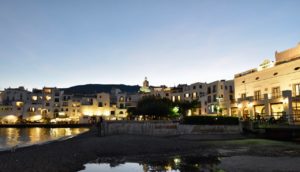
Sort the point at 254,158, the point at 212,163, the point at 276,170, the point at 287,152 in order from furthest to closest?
the point at 287,152
the point at 254,158
the point at 212,163
the point at 276,170

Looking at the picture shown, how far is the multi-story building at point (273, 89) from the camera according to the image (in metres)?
48.0

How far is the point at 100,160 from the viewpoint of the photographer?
25938mm

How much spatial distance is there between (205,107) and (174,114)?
20.4m

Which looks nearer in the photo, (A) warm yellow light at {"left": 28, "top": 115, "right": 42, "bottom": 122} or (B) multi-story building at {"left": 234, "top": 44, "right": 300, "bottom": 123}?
(B) multi-story building at {"left": 234, "top": 44, "right": 300, "bottom": 123}

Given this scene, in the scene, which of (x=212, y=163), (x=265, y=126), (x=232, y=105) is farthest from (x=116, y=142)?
(x=232, y=105)

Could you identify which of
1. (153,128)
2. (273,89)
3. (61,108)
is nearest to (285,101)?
(273,89)

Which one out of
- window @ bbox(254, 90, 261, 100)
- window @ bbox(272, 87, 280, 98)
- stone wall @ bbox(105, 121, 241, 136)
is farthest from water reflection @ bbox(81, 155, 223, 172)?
window @ bbox(254, 90, 261, 100)

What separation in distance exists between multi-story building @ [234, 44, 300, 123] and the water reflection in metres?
23.7

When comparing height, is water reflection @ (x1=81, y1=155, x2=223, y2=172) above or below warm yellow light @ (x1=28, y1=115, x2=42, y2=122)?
below

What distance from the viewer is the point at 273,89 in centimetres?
5375

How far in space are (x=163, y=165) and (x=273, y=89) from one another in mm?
37587

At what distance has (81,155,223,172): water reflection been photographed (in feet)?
71.1

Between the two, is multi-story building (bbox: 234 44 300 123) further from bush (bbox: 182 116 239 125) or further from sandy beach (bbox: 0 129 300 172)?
sandy beach (bbox: 0 129 300 172)

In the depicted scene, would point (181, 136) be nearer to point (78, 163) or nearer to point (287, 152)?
point (287, 152)
